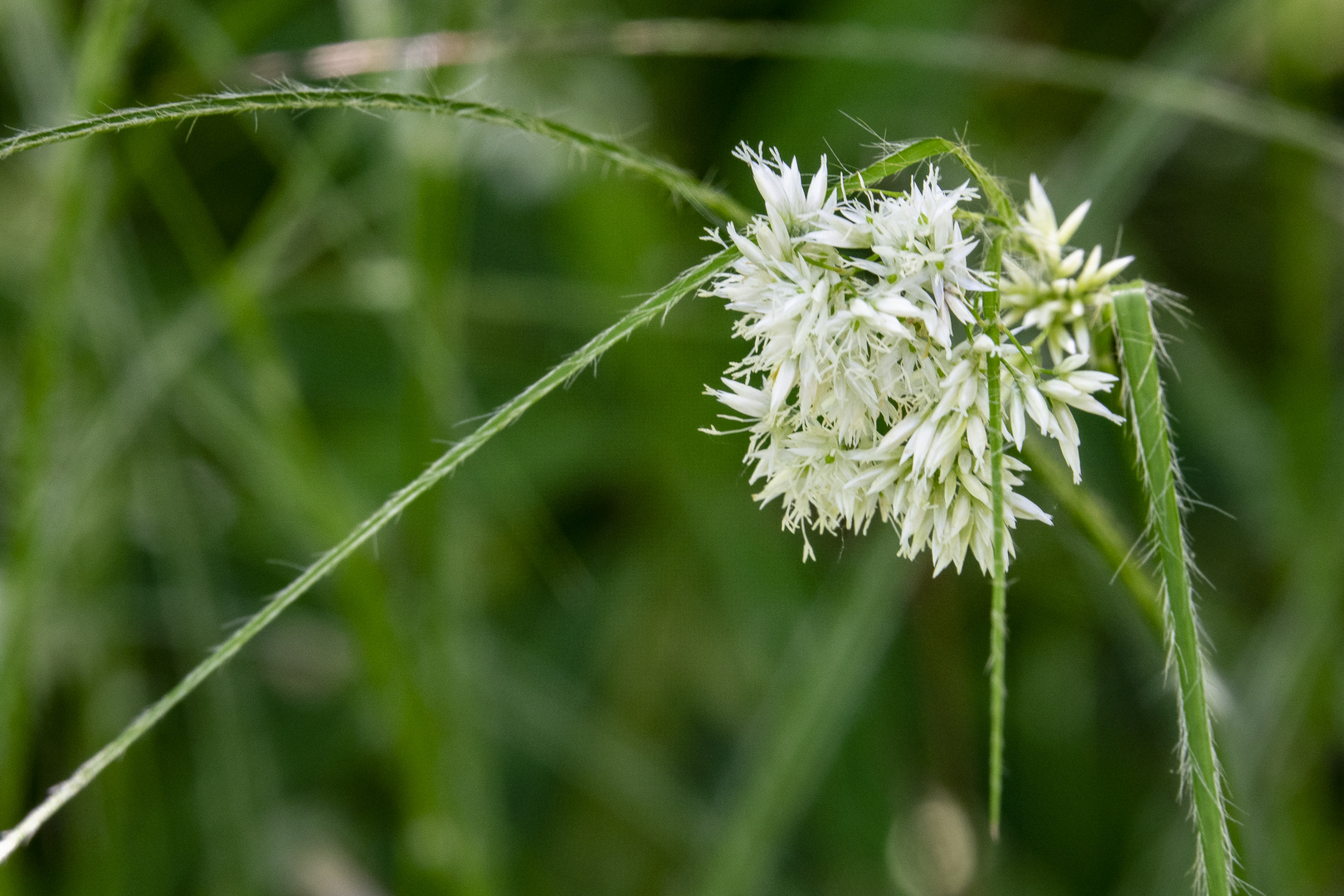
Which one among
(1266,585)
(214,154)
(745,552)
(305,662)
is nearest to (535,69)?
(214,154)

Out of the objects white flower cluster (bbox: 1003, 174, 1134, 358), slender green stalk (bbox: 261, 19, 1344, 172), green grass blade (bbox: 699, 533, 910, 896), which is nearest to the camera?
white flower cluster (bbox: 1003, 174, 1134, 358)

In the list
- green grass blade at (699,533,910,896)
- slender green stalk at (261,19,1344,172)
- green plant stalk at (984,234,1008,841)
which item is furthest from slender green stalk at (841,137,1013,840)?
green grass blade at (699,533,910,896)

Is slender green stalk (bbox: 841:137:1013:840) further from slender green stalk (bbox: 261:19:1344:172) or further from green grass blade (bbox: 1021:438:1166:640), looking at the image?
slender green stalk (bbox: 261:19:1344:172)

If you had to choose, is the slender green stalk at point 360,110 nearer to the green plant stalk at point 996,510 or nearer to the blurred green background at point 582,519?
the green plant stalk at point 996,510

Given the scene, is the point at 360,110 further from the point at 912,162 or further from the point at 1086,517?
the point at 1086,517

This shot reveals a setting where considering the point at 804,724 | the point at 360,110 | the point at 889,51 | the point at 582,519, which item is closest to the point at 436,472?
the point at 360,110

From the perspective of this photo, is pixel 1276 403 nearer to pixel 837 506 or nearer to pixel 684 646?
pixel 684 646
